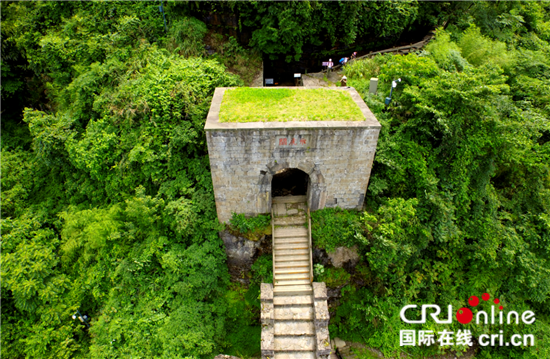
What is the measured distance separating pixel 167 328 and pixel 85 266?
5546 millimetres

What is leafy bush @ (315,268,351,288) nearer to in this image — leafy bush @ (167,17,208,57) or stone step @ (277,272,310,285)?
stone step @ (277,272,310,285)

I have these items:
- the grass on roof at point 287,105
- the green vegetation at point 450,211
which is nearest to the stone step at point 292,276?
the green vegetation at point 450,211

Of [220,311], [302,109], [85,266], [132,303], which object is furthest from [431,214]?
[85,266]

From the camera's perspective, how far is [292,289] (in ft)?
42.4

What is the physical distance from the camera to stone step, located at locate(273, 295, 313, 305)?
12.7 meters

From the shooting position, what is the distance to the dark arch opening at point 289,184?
619 inches

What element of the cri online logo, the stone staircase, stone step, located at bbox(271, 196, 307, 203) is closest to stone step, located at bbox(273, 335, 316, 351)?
the stone staircase

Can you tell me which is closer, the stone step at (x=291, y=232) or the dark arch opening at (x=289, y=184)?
the stone step at (x=291, y=232)

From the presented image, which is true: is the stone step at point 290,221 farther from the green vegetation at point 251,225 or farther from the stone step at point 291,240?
the stone step at point 291,240

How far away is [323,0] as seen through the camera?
18.3 m

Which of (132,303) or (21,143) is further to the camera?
(21,143)

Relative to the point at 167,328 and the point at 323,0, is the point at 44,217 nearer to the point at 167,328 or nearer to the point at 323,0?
the point at 167,328

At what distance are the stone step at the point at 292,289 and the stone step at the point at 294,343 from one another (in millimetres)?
1621

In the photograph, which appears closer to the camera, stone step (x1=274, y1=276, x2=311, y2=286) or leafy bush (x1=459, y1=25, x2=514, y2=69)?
stone step (x1=274, y1=276, x2=311, y2=286)
